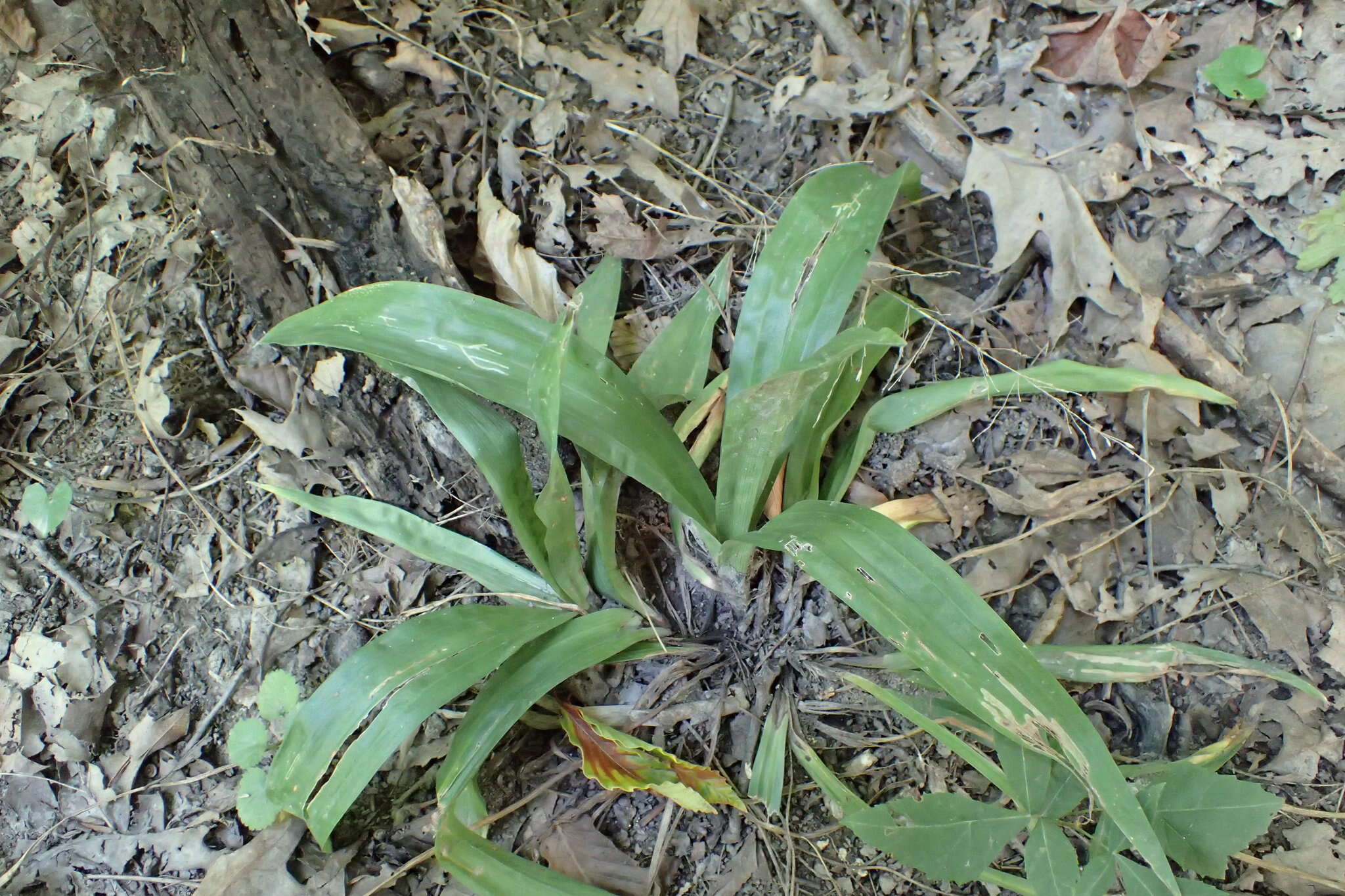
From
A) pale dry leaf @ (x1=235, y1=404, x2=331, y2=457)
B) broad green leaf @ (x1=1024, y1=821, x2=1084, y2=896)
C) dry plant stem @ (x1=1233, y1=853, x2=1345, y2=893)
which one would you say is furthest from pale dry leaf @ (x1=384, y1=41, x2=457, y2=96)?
dry plant stem @ (x1=1233, y1=853, x2=1345, y2=893)

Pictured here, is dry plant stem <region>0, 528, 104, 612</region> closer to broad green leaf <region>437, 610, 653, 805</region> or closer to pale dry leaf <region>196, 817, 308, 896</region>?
pale dry leaf <region>196, 817, 308, 896</region>

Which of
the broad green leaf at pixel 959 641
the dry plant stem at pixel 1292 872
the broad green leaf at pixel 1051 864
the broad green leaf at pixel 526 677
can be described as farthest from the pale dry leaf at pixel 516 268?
the dry plant stem at pixel 1292 872

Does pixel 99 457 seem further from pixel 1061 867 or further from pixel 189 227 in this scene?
pixel 1061 867

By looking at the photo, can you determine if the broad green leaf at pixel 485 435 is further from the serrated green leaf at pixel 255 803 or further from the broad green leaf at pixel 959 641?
the serrated green leaf at pixel 255 803

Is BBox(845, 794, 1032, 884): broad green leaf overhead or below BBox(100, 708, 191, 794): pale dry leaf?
overhead

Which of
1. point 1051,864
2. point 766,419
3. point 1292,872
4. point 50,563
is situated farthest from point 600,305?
point 1292,872

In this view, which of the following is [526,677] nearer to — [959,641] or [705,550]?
[705,550]

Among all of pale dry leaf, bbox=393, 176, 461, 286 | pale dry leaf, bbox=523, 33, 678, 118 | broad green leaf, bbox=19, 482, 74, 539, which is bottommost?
broad green leaf, bbox=19, 482, 74, 539
